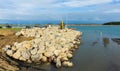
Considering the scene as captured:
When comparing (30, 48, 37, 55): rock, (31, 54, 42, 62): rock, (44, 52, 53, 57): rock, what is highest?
(30, 48, 37, 55): rock

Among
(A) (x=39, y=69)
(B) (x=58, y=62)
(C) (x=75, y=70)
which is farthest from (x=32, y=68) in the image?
(C) (x=75, y=70)

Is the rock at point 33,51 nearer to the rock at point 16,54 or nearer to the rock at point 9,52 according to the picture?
the rock at point 16,54

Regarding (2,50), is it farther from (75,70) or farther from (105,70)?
(105,70)

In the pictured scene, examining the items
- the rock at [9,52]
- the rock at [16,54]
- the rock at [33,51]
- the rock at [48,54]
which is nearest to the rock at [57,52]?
the rock at [48,54]

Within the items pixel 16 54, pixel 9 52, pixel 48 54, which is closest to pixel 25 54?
pixel 16 54

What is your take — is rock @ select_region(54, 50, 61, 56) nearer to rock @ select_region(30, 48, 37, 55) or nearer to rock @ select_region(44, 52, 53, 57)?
rock @ select_region(44, 52, 53, 57)

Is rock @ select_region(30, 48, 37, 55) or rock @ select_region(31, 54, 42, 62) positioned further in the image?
rock @ select_region(30, 48, 37, 55)

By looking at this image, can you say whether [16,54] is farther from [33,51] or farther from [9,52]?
[33,51]

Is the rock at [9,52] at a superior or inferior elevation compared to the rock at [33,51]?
inferior

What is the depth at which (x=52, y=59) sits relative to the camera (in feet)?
70.3

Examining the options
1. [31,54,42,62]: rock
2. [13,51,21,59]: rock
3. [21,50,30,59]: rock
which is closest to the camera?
[31,54,42,62]: rock

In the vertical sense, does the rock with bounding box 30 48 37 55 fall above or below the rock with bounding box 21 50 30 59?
above

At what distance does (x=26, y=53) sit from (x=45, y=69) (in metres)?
3.79

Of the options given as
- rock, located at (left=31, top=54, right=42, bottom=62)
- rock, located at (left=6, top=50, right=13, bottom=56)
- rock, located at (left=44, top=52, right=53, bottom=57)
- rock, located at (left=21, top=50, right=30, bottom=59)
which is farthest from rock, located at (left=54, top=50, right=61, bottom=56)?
rock, located at (left=6, top=50, right=13, bottom=56)
